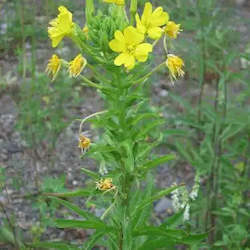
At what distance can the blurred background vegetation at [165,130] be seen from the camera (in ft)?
9.48

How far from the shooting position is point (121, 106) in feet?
6.19

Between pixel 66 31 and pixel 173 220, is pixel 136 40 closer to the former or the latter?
pixel 66 31

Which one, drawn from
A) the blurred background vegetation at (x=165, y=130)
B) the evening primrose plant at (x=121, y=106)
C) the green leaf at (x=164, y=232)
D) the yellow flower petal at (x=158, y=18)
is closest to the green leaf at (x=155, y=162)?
the evening primrose plant at (x=121, y=106)

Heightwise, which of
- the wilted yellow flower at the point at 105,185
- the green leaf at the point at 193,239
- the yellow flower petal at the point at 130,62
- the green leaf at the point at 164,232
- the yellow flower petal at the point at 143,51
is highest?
the yellow flower petal at the point at 143,51

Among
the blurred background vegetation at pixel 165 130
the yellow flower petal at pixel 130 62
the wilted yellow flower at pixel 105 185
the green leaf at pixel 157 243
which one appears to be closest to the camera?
the yellow flower petal at pixel 130 62

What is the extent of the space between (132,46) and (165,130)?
144 cm

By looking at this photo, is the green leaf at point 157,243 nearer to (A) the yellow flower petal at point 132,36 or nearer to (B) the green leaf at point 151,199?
(B) the green leaf at point 151,199

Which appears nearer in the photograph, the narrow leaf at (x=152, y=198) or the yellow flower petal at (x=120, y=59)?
the yellow flower petal at (x=120, y=59)

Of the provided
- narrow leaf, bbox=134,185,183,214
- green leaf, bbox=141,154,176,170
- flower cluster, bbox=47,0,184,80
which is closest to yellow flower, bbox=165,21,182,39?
flower cluster, bbox=47,0,184,80

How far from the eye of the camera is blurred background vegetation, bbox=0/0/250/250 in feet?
9.48

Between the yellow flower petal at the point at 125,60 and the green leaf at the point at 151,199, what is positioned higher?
the yellow flower petal at the point at 125,60

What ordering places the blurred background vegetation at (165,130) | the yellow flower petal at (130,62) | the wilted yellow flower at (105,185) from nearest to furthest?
the yellow flower petal at (130,62) → the wilted yellow flower at (105,185) → the blurred background vegetation at (165,130)

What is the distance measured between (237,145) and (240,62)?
67.3 inches

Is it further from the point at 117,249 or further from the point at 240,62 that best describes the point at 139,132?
the point at 240,62
